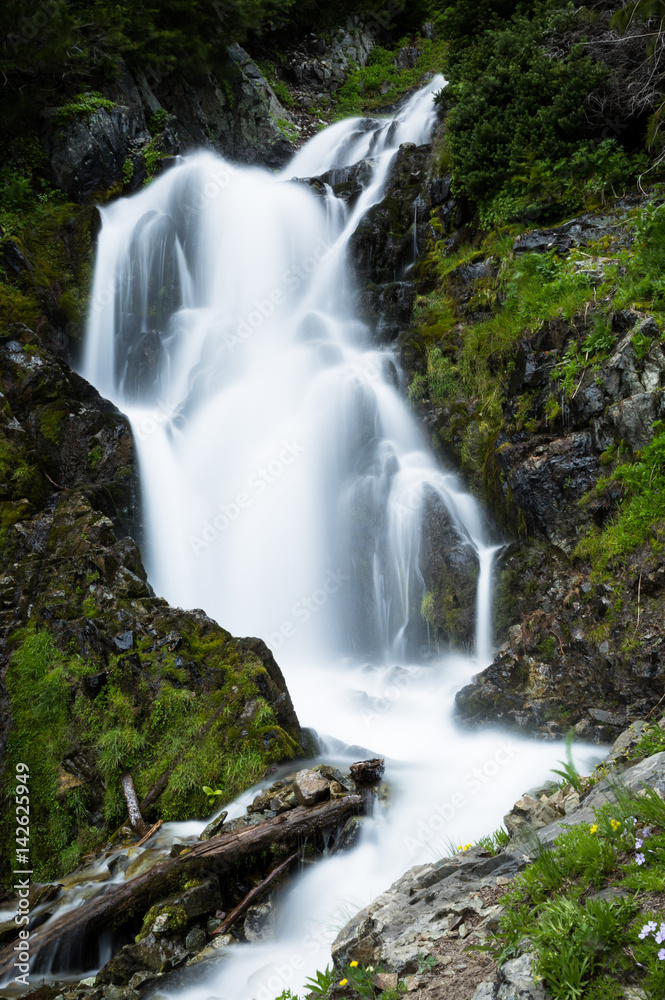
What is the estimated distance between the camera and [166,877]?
14.4ft

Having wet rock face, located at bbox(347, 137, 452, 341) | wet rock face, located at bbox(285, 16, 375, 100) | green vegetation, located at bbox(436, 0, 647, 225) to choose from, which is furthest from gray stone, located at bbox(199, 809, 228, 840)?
wet rock face, located at bbox(285, 16, 375, 100)

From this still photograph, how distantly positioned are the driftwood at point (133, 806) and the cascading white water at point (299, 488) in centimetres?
162

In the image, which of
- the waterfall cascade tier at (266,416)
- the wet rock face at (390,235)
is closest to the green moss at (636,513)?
the waterfall cascade tier at (266,416)

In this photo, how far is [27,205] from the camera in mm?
13586

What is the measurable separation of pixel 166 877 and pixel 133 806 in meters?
1.16

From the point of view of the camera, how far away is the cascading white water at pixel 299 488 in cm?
508

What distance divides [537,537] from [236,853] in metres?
5.08

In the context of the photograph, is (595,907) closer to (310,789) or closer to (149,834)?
(310,789)

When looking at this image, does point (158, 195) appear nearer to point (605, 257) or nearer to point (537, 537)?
point (605, 257)

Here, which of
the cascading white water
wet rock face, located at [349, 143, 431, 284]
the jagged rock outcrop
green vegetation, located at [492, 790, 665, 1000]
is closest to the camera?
green vegetation, located at [492, 790, 665, 1000]

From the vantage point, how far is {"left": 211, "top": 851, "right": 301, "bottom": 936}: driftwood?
419 cm

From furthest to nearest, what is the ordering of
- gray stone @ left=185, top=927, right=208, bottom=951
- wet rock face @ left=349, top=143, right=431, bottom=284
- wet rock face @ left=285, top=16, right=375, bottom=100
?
1. wet rock face @ left=285, top=16, right=375, bottom=100
2. wet rock face @ left=349, top=143, right=431, bottom=284
3. gray stone @ left=185, top=927, right=208, bottom=951

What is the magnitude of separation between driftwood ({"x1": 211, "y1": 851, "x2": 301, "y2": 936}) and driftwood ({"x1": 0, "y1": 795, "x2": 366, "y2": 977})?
132mm

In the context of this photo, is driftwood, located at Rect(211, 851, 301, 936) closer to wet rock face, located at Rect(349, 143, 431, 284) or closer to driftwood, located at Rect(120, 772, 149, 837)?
driftwood, located at Rect(120, 772, 149, 837)
